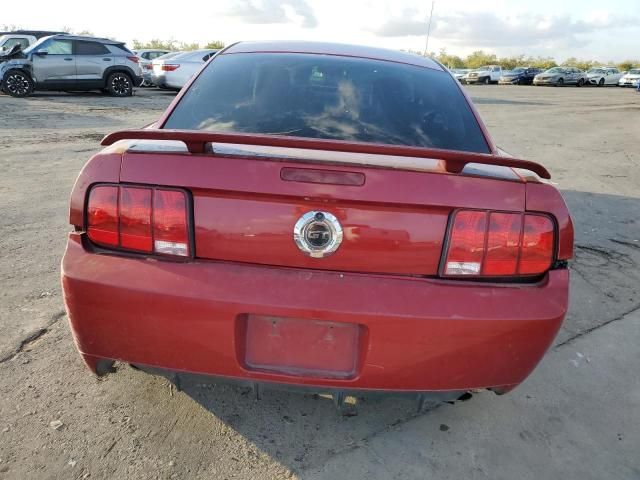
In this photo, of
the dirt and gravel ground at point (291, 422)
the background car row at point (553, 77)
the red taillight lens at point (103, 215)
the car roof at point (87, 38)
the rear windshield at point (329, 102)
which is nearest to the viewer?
the red taillight lens at point (103, 215)

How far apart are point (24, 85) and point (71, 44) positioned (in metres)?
1.78

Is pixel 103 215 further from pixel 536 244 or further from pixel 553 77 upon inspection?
pixel 553 77

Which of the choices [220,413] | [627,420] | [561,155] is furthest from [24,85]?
[627,420]

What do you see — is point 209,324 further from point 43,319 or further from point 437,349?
point 43,319

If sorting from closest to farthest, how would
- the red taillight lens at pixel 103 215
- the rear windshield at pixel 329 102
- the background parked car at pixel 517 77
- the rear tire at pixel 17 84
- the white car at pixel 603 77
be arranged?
1. the red taillight lens at pixel 103 215
2. the rear windshield at pixel 329 102
3. the rear tire at pixel 17 84
4. the background parked car at pixel 517 77
5. the white car at pixel 603 77

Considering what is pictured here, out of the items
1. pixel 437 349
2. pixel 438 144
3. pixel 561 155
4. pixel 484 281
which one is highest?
pixel 438 144

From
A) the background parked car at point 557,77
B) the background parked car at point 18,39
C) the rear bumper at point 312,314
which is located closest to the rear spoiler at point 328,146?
the rear bumper at point 312,314

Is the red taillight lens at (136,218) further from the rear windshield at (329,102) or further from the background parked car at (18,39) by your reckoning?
the background parked car at (18,39)

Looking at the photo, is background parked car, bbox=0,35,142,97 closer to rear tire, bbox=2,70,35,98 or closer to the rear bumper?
rear tire, bbox=2,70,35,98

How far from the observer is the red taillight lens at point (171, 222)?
5.79 feet

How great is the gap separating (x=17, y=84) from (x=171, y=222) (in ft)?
50.4

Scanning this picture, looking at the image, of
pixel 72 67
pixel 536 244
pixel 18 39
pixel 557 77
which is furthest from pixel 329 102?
pixel 557 77

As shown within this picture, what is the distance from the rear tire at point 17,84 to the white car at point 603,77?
139ft

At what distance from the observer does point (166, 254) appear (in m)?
1.81
